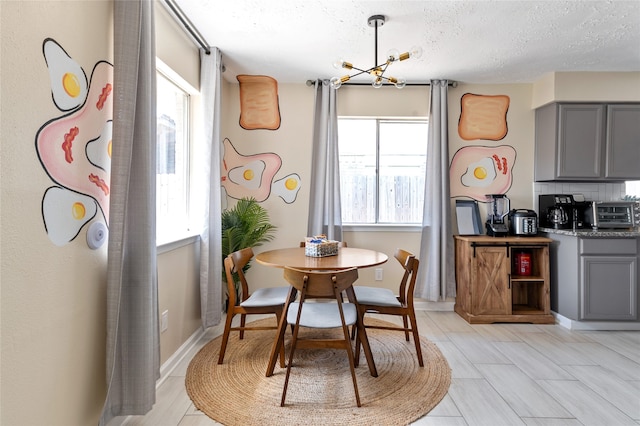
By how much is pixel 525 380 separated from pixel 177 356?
245 centimetres

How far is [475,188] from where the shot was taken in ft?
12.2

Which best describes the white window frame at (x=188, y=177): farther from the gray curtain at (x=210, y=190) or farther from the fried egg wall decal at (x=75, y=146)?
the fried egg wall decal at (x=75, y=146)

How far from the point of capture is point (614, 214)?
10.8ft

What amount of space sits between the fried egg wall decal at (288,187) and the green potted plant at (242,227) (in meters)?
0.28

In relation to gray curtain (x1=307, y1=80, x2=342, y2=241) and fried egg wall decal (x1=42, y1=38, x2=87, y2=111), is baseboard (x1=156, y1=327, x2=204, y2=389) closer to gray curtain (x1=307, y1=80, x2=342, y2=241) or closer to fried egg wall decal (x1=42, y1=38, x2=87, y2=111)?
gray curtain (x1=307, y1=80, x2=342, y2=241)

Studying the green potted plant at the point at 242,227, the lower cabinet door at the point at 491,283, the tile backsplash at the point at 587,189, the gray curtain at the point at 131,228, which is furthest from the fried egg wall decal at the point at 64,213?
the tile backsplash at the point at 587,189

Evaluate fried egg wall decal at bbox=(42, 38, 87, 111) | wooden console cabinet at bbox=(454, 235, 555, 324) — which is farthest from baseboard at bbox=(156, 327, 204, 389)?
wooden console cabinet at bbox=(454, 235, 555, 324)

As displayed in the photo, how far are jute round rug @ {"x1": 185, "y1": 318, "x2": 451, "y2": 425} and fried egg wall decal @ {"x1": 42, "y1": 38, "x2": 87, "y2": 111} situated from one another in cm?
172

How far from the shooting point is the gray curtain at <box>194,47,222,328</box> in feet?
9.24

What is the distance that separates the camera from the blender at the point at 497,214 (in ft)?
11.5

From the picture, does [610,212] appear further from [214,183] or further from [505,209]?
[214,183]

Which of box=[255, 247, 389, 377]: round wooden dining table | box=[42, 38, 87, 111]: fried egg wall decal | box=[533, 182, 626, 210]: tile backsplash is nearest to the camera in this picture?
box=[42, 38, 87, 111]: fried egg wall decal

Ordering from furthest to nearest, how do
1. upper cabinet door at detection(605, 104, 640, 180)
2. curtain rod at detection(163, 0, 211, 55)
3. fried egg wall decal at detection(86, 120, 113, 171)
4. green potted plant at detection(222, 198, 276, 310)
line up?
upper cabinet door at detection(605, 104, 640, 180) < green potted plant at detection(222, 198, 276, 310) < curtain rod at detection(163, 0, 211, 55) < fried egg wall decal at detection(86, 120, 113, 171)

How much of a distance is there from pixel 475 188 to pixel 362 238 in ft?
4.57
